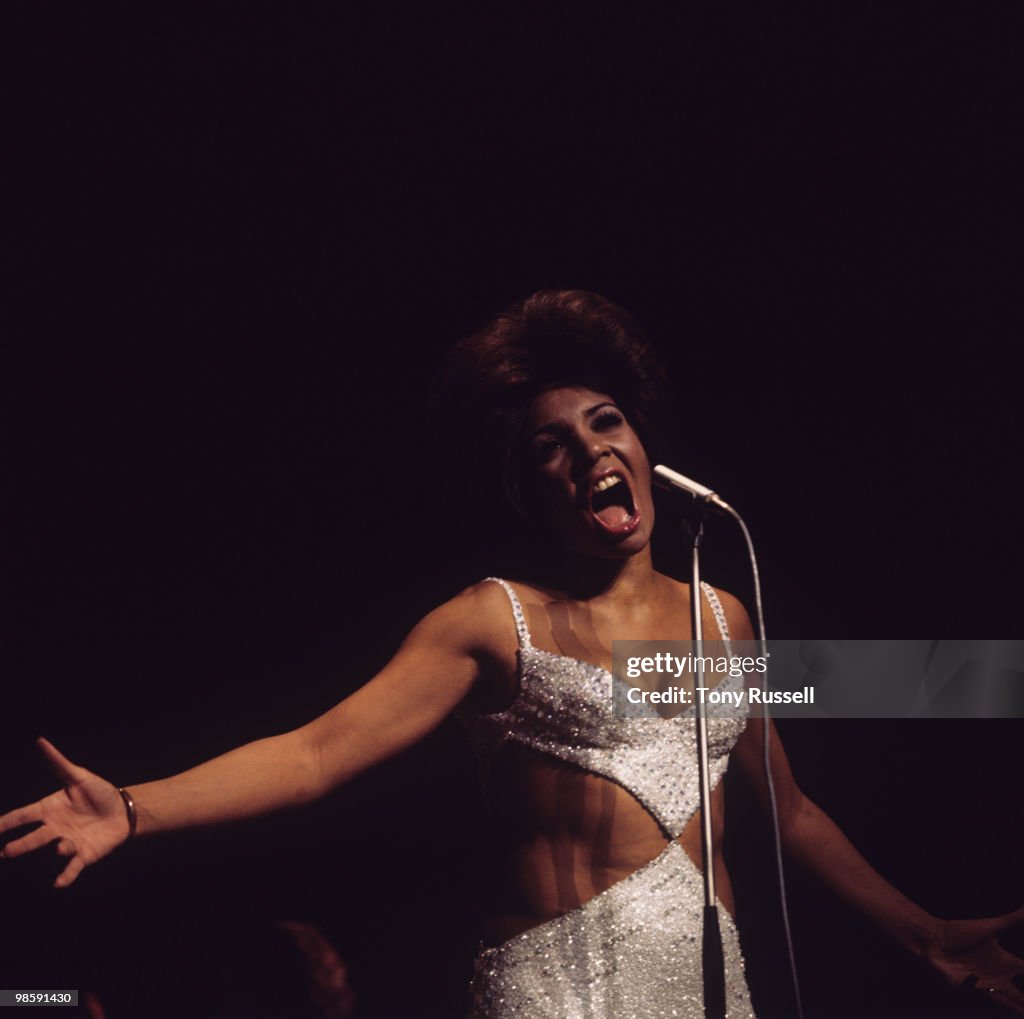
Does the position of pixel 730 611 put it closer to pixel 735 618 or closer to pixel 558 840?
pixel 735 618

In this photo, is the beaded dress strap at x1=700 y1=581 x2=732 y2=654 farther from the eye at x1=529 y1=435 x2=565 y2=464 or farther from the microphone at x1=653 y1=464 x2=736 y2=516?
the microphone at x1=653 y1=464 x2=736 y2=516

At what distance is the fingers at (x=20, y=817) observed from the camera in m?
1.68

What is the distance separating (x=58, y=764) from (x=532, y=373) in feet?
3.72

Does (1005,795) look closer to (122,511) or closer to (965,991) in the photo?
(965,991)

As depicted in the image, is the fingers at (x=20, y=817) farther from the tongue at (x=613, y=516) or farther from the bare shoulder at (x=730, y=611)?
the bare shoulder at (x=730, y=611)

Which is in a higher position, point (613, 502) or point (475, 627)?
point (613, 502)

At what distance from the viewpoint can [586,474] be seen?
7.20 feet

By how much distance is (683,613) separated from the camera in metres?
2.31

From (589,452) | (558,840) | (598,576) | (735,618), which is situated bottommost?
(558,840)

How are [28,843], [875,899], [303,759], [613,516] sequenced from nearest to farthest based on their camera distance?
1. [28,843]
2. [303,759]
3. [613,516]
4. [875,899]

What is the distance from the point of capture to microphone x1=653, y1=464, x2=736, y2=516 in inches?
A: 68.7

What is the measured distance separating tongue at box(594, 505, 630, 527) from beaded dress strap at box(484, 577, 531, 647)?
0.22 metres

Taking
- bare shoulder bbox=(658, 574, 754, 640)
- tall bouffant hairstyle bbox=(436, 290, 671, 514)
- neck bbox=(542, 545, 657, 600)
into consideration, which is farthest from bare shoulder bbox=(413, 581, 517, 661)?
bare shoulder bbox=(658, 574, 754, 640)

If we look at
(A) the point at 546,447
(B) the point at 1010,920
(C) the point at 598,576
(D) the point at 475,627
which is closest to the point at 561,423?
(A) the point at 546,447
